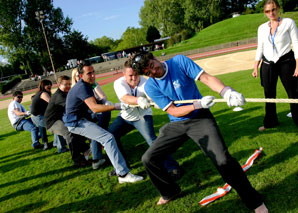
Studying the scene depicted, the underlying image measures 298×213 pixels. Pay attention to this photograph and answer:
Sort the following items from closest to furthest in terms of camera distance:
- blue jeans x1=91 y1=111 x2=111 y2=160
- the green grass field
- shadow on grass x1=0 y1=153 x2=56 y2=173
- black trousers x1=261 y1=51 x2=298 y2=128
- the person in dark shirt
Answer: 1. black trousers x1=261 y1=51 x2=298 y2=128
2. blue jeans x1=91 y1=111 x2=111 y2=160
3. the person in dark shirt
4. shadow on grass x1=0 y1=153 x2=56 y2=173
5. the green grass field

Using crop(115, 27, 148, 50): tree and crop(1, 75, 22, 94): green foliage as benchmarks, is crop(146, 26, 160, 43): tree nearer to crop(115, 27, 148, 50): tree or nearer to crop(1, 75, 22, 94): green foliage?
crop(115, 27, 148, 50): tree

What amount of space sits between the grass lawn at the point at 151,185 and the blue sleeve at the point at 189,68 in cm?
173

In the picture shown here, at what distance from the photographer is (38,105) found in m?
5.91

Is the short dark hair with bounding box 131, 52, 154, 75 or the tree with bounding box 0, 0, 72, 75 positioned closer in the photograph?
the short dark hair with bounding box 131, 52, 154, 75

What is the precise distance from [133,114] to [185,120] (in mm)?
1459

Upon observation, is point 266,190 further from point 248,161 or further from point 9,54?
point 9,54

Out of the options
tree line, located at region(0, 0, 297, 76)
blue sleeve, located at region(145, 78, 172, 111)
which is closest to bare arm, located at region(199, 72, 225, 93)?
blue sleeve, located at region(145, 78, 172, 111)

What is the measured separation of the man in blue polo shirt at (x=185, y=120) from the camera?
2488 mm

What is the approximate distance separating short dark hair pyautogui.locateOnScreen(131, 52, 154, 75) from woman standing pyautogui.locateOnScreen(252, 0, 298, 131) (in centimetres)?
248

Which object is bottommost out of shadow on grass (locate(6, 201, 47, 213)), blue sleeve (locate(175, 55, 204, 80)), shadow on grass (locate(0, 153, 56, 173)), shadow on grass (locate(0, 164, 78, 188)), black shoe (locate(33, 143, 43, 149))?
shadow on grass (locate(6, 201, 47, 213))

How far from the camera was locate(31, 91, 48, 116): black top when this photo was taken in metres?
5.79

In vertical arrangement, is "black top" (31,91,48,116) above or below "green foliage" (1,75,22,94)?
below

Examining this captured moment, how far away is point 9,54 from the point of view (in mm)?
43094

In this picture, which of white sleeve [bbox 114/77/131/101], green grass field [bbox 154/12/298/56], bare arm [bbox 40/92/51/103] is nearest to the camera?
white sleeve [bbox 114/77/131/101]
